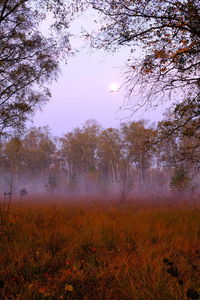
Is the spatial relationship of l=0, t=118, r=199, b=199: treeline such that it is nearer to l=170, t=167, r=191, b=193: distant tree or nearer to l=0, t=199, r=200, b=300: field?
l=170, t=167, r=191, b=193: distant tree

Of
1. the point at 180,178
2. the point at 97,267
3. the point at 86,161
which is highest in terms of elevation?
the point at 86,161

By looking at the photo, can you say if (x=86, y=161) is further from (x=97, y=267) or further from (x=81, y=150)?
(x=97, y=267)

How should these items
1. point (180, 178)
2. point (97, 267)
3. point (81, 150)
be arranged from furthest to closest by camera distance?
point (81, 150), point (180, 178), point (97, 267)

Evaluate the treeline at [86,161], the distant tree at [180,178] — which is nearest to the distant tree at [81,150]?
the treeline at [86,161]

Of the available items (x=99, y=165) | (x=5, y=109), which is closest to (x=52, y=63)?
(x=5, y=109)

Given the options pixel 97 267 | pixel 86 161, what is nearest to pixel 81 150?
pixel 86 161

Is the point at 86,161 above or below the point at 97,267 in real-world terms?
above

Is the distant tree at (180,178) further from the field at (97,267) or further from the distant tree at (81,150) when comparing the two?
the distant tree at (81,150)

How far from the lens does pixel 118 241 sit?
3805mm

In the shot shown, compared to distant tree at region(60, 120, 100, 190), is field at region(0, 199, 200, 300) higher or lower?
lower

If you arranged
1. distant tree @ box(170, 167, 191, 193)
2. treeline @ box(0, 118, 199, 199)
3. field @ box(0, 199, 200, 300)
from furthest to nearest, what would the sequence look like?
1. treeline @ box(0, 118, 199, 199)
2. distant tree @ box(170, 167, 191, 193)
3. field @ box(0, 199, 200, 300)

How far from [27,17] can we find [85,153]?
95.7ft

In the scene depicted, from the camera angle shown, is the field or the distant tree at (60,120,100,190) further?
the distant tree at (60,120,100,190)

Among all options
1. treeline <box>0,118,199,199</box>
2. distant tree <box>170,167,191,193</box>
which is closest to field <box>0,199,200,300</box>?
distant tree <box>170,167,191,193</box>
